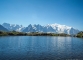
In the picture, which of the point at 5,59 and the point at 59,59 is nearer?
the point at 5,59

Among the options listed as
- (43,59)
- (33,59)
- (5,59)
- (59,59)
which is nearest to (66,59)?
(59,59)

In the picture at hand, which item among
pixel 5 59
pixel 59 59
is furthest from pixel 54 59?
pixel 5 59

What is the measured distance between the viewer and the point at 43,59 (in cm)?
4769

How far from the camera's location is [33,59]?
155ft

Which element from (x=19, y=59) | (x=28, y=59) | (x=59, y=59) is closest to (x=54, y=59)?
Answer: (x=59, y=59)

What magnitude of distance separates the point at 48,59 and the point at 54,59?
2449mm

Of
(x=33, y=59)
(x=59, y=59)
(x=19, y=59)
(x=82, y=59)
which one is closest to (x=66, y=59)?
(x=59, y=59)

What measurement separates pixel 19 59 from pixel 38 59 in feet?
24.7

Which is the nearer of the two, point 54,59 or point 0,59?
point 0,59

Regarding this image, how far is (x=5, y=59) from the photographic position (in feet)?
149

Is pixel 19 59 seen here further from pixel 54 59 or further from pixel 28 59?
pixel 54 59

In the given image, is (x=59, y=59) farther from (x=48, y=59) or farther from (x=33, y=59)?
(x=33, y=59)

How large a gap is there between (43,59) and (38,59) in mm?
2032

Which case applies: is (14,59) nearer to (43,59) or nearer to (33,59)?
(33,59)
